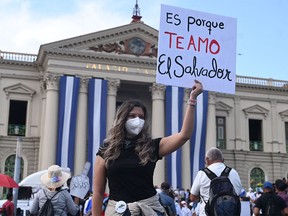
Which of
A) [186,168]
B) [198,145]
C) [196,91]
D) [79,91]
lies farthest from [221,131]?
[196,91]

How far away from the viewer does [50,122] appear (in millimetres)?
26141

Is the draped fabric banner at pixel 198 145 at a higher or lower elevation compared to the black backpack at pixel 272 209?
higher

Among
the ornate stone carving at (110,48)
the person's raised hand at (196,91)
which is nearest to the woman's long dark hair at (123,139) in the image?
the person's raised hand at (196,91)

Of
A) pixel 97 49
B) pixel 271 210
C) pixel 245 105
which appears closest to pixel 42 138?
pixel 97 49

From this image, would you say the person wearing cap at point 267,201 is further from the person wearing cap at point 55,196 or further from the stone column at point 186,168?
the stone column at point 186,168

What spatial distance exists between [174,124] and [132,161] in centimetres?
2389

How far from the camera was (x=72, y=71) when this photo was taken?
27.3 metres

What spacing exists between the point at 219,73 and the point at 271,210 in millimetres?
3874

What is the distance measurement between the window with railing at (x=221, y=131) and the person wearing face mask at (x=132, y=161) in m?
30.1

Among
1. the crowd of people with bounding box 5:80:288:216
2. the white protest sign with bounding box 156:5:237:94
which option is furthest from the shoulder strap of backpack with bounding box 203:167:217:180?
the crowd of people with bounding box 5:80:288:216

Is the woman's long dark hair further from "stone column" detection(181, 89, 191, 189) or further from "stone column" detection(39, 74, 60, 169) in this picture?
"stone column" detection(181, 89, 191, 189)

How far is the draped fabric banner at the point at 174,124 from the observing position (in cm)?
2673

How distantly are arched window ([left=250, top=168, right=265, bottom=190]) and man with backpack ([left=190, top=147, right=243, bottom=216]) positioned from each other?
28.6 meters

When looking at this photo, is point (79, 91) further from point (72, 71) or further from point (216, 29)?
point (216, 29)
